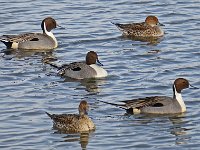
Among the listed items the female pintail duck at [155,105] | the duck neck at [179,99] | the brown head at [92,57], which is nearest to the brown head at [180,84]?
the duck neck at [179,99]

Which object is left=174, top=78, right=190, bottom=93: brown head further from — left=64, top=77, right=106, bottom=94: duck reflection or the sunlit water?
left=64, top=77, right=106, bottom=94: duck reflection

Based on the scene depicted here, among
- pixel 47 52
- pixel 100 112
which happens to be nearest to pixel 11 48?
pixel 47 52

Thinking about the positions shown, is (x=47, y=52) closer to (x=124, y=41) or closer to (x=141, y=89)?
(x=124, y=41)

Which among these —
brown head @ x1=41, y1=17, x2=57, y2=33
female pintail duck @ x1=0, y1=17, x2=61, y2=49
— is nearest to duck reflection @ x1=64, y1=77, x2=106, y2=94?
female pintail duck @ x1=0, y1=17, x2=61, y2=49

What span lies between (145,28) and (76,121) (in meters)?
8.70

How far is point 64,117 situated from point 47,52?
7.03 meters

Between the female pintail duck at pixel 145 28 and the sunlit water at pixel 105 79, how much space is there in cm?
22

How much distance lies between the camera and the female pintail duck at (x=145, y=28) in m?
24.9

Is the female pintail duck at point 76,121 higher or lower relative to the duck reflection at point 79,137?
higher

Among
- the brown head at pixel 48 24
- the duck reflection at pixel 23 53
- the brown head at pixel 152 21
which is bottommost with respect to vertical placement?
the duck reflection at pixel 23 53

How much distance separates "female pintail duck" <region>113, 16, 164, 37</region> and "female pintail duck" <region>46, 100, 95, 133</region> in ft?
26.5

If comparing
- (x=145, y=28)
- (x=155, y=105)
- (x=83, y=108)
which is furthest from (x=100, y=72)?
(x=145, y=28)

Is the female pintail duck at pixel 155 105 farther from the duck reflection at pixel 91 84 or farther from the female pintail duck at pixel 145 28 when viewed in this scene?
the female pintail duck at pixel 145 28

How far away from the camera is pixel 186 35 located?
80.2 ft
